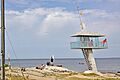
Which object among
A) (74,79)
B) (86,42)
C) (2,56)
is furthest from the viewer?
(86,42)

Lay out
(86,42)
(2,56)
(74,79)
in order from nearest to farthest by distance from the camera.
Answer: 1. (2,56)
2. (74,79)
3. (86,42)

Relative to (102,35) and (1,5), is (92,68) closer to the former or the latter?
(102,35)

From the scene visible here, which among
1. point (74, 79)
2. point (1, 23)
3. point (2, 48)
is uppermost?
point (1, 23)

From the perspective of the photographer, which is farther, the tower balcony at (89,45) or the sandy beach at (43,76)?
the tower balcony at (89,45)

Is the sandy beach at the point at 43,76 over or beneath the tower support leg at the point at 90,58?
beneath

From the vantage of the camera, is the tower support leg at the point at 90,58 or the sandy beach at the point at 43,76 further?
the tower support leg at the point at 90,58

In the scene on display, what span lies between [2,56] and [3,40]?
490 millimetres

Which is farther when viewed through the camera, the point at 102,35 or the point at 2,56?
the point at 102,35

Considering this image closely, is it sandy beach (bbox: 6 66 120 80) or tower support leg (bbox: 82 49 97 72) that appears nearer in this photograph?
sandy beach (bbox: 6 66 120 80)

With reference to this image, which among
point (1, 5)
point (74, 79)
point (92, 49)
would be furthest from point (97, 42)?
point (1, 5)

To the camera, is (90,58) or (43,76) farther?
(90,58)

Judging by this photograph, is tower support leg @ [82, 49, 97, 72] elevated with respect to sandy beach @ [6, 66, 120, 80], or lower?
elevated

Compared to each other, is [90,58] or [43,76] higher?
[90,58]

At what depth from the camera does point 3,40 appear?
10.1 metres
